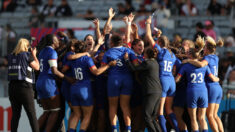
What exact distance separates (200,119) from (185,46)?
5.20 ft

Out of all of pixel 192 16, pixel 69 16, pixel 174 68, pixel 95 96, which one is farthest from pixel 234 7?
pixel 95 96

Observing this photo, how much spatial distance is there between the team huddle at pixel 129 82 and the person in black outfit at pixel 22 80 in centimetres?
21

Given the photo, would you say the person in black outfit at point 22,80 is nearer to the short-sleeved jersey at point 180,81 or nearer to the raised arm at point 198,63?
the short-sleeved jersey at point 180,81

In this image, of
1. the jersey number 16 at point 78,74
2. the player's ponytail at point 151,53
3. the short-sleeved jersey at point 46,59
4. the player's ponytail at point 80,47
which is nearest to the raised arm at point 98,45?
the player's ponytail at point 80,47

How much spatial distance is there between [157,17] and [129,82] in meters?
6.73

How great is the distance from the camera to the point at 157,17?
55.1 feet

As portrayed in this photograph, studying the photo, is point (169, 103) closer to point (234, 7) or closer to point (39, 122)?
point (39, 122)

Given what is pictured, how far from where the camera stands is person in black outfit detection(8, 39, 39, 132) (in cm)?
1069

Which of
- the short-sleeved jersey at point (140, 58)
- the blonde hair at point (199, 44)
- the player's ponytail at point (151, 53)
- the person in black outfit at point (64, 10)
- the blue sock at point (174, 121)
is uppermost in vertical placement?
the person in black outfit at point (64, 10)

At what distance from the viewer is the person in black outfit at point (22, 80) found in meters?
10.7

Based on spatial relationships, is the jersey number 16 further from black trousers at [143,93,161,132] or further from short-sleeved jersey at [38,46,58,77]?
black trousers at [143,93,161,132]

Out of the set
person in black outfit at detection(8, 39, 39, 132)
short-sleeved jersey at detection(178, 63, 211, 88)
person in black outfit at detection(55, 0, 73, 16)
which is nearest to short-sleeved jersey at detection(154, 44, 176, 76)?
short-sleeved jersey at detection(178, 63, 211, 88)

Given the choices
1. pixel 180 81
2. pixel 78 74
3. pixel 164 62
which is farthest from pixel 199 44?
pixel 78 74

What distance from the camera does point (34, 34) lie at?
658 inches
